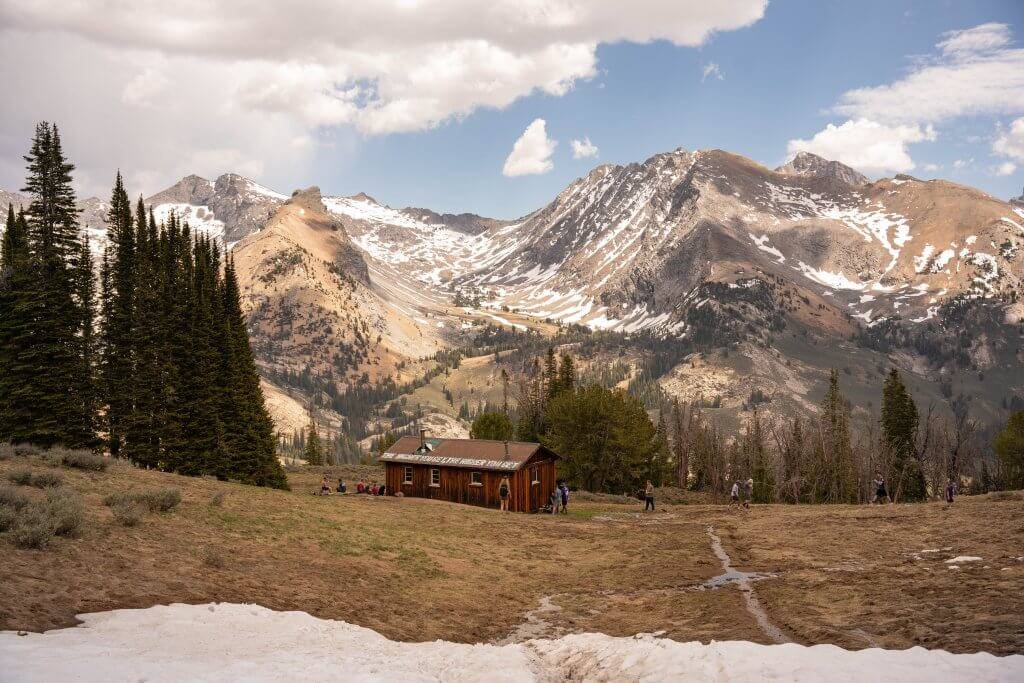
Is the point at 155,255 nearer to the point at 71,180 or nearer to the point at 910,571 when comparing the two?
the point at 71,180

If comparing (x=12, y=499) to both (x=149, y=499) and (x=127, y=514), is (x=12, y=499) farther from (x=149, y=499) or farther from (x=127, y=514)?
(x=149, y=499)

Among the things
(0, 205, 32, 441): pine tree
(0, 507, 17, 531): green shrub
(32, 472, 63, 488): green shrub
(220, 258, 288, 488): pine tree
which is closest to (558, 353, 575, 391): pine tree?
(220, 258, 288, 488): pine tree

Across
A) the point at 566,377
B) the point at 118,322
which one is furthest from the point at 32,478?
the point at 566,377

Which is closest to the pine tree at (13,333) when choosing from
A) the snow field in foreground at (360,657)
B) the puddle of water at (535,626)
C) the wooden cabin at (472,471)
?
the wooden cabin at (472,471)

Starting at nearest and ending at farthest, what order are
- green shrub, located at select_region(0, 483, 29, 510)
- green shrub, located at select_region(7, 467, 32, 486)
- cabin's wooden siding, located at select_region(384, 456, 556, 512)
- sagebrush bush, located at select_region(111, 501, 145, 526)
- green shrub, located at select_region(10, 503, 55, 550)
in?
green shrub, located at select_region(10, 503, 55, 550), green shrub, located at select_region(0, 483, 29, 510), sagebrush bush, located at select_region(111, 501, 145, 526), green shrub, located at select_region(7, 467, 32, 486), cabin's wooden siding, located at select_region(384, 456, 556, 512)

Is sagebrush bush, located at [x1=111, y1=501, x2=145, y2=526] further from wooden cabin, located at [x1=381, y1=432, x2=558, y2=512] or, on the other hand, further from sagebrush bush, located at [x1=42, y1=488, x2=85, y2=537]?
wooden cabin, located at [x1=381, y1=432, x2=558, y2=512]

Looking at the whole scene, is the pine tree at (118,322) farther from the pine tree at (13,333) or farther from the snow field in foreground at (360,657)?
the snow field in foreground at (360,657)

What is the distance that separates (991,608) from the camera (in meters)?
17.5

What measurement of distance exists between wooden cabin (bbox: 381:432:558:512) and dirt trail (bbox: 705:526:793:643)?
65.2 ft

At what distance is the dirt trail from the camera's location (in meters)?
18.4

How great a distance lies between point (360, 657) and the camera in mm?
15773

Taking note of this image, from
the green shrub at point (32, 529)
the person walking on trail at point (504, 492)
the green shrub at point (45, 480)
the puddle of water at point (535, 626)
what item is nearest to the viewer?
the green shrub at point (32, 529)

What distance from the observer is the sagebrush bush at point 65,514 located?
18984 millimetres

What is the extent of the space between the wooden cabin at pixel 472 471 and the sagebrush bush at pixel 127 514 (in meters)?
31.9
